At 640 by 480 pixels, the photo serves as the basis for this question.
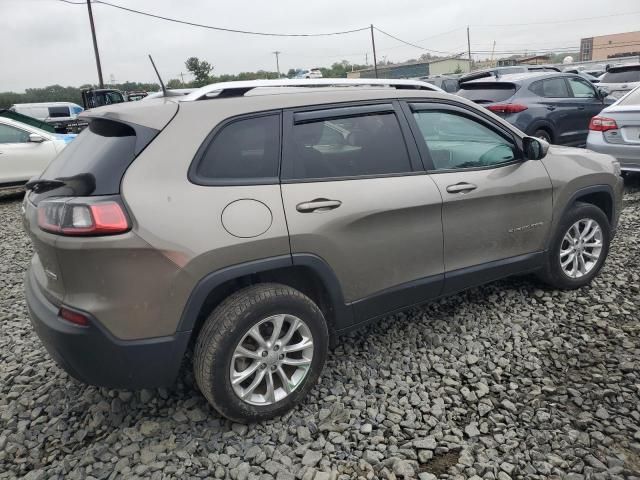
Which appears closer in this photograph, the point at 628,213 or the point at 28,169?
the point at 628,213

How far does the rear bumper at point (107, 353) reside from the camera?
2.21 meters

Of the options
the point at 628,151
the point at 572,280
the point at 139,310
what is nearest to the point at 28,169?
the point at 139,310

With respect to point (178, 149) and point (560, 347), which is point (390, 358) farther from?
point (178, 149)

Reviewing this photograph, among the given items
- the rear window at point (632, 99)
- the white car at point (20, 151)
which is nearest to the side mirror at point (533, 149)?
the rear window at point (632, 99)

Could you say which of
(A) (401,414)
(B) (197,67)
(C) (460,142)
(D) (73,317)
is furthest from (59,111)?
(A) (401,414)

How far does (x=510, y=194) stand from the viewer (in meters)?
3.37

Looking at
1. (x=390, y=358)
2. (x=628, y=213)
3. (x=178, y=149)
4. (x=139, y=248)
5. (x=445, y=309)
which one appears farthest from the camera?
(x=628, y=213)

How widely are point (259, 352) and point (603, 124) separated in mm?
6013

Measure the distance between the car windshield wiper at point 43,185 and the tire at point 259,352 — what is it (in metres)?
0.96

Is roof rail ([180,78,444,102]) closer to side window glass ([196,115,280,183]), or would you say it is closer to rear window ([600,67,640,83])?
side window glass ([196,115,280,183])

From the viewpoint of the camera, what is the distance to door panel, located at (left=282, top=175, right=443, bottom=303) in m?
2.56

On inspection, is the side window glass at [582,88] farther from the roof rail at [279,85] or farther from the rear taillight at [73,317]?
the rear taillight at [73,317]

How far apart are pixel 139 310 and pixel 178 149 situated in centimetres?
75

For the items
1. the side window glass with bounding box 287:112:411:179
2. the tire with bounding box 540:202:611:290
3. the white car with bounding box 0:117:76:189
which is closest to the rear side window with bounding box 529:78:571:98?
the tire with bounding box 540:202:611:290
